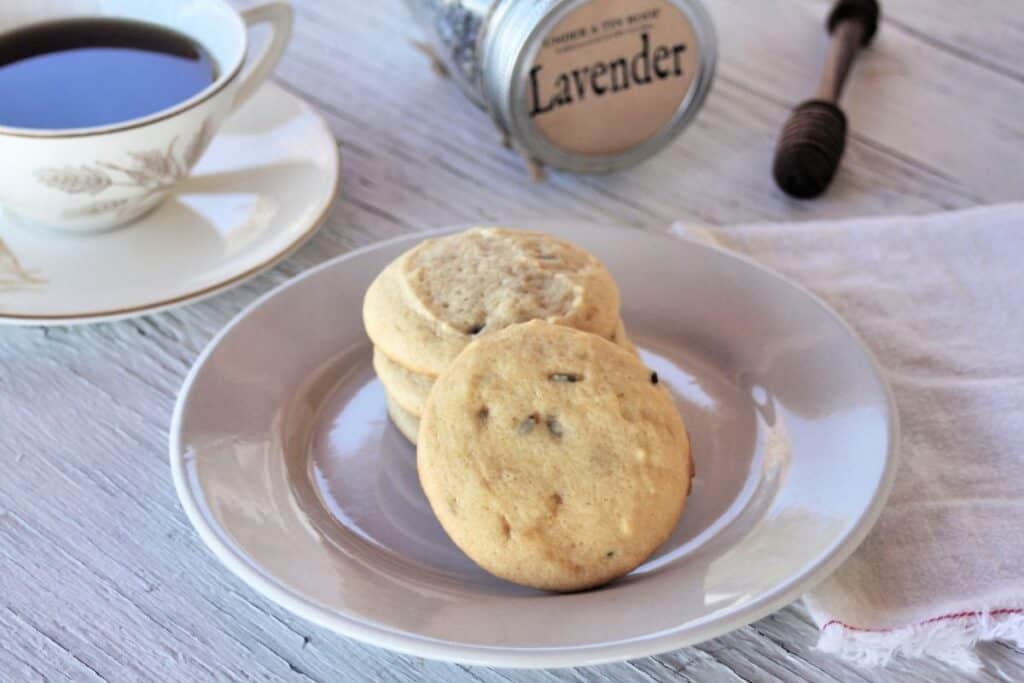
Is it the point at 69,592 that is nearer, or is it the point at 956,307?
the point at 69,592

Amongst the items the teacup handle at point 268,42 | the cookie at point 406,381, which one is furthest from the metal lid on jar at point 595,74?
the cookie at point 406,381

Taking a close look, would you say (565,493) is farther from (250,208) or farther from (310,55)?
(310,55)

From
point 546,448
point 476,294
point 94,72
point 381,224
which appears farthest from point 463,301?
point 94,72

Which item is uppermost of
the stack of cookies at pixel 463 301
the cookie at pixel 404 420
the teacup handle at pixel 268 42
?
the teacup handle at pixel 268 42

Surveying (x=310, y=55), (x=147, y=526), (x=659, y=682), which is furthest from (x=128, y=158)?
(x=659, y=682)

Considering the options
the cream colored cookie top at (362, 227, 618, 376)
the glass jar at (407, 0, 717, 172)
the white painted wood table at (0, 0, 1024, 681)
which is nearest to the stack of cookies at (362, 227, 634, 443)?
the cream colored cookie top at (362, 227, 618, 376)

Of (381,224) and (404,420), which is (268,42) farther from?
(404,420)

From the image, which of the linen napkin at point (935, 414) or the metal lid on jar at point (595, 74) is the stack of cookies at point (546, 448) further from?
the metal lid on jar at point (595, 74)
